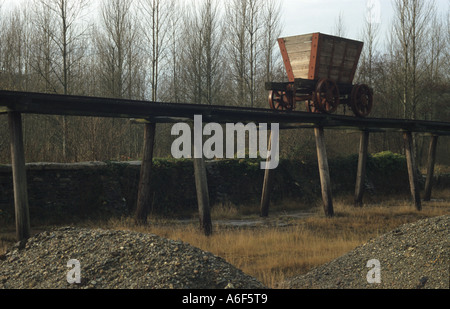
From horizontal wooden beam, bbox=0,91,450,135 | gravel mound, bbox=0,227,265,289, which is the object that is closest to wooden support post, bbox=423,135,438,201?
horizontal wooden beam, bbox=0,91,450,135

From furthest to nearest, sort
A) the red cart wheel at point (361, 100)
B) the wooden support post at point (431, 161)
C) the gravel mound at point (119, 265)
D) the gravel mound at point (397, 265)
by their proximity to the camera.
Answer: the wooden support post at point (431, 161) → the red cart wheel at point (361, 100) → the gravel mound at point (397, 265) → the gravel mound at point (119, 265)

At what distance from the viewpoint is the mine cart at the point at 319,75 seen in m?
14.1

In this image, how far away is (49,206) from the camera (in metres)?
13.1

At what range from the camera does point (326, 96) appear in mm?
14023

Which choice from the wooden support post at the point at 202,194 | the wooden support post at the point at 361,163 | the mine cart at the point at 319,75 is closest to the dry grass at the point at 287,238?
the wooden support post at the point at 202,194

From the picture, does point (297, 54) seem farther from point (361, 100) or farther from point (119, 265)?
point (119, 265)

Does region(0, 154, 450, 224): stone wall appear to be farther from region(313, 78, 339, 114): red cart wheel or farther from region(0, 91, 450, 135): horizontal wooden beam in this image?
region(313, 78, 339, 114): red cart wheel

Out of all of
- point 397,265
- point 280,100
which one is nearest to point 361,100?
point 280,100

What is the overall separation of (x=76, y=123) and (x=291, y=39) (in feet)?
29.1

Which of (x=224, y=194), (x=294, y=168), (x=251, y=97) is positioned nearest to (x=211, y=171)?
(x=224, y=194)

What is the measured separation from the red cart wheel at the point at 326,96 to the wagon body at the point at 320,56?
0.96 feet

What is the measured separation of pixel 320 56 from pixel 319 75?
53 centimetres

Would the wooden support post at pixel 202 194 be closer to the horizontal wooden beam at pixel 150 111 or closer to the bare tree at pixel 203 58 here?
the horizontal wooden beam at pixel 150 111
